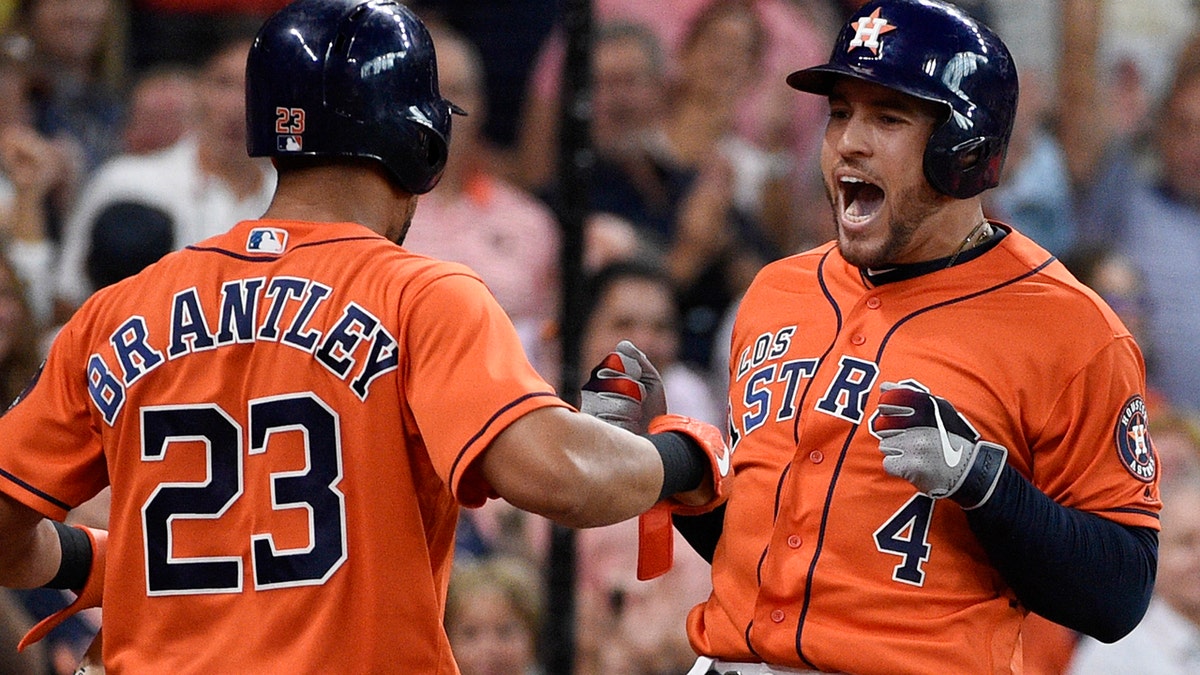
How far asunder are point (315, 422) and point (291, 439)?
0.14 feet

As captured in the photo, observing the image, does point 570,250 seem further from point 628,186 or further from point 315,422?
point 315,422

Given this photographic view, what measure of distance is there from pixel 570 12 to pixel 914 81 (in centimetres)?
170

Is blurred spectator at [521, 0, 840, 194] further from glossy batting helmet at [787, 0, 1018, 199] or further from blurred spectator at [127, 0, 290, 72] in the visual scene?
glossy batting helmet at [787, 0, 1018, 199]

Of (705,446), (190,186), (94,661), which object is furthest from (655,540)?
(190,186)

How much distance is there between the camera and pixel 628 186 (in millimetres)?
4988

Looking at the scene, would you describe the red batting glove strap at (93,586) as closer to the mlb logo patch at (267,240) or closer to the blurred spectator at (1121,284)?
the mlb logo patch at (267,240)

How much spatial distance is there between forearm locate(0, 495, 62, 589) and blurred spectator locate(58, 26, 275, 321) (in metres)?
2.24

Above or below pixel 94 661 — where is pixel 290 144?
above

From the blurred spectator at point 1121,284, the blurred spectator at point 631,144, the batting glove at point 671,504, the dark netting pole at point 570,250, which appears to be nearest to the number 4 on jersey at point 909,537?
the batting glove at point 671,504

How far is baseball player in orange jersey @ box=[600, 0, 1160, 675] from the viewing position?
7.84 ft

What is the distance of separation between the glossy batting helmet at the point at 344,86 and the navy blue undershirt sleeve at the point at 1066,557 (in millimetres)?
1028

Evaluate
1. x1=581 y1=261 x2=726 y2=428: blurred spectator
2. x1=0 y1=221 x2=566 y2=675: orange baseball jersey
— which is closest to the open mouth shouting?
x1=0 y1=221 x2=566 y2=675: orange baseball jersey

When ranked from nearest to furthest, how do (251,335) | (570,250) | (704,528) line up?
(251,335) < (704,528) < (570,250)

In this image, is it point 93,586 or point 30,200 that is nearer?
point 93,586
